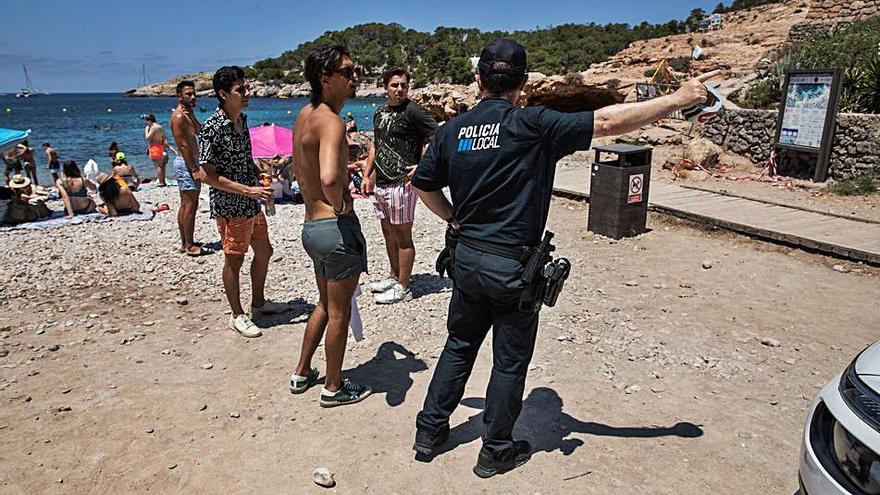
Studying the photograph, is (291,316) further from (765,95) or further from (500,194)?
(765,95)

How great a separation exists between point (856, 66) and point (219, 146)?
503 inches

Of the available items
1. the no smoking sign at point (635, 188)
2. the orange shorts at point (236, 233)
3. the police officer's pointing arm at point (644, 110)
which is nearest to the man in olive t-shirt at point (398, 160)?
the orange shorts at point (236, 233)

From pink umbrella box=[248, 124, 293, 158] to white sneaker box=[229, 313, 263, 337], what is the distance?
6.71 m

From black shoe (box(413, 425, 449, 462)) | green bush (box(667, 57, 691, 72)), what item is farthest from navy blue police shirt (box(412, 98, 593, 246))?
green bush (box(667, 57, 691, 72))

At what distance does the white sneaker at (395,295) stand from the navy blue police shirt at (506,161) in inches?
109

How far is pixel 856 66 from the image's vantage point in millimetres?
11984

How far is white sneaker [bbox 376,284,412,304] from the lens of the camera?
5613 millimetres

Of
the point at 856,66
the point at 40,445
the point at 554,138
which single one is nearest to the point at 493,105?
the point at 554,138

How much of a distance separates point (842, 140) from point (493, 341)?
407 inches

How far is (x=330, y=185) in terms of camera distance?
3.28m

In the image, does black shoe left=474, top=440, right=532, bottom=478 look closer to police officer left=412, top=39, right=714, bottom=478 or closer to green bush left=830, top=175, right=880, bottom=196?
police officer left=412, top=39, right=714, bottom=478

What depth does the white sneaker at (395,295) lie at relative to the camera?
5613mm

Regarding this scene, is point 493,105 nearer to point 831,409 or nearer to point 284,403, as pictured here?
point 831,409

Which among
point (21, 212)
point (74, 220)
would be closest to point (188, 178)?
point (74, 220)
